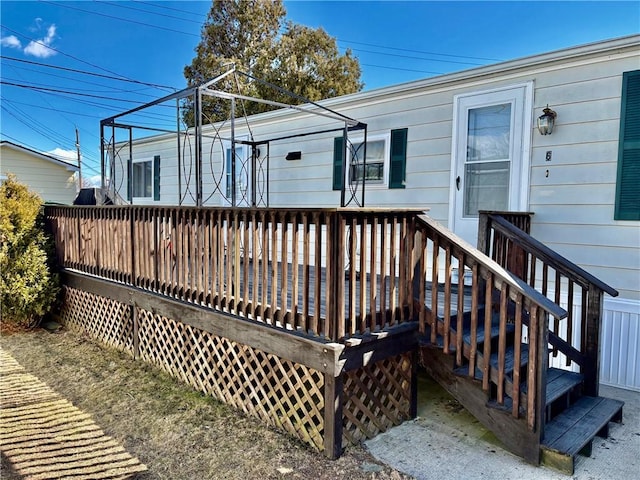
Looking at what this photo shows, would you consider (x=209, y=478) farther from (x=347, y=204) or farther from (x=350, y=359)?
(x=347, y=204)

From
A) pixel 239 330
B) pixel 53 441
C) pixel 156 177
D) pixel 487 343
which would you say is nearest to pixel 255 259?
pixel 239 330

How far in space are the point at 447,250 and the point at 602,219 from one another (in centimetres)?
209

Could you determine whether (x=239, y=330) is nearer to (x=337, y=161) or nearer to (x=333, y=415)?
(x=333, y=415)

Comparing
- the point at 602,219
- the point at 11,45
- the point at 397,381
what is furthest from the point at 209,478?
the point at 11,45

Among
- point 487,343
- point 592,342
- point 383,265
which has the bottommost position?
point 592,342

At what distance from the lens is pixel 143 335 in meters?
4.64

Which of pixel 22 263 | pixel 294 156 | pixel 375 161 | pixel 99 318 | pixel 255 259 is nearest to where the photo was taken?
pixel 255 259

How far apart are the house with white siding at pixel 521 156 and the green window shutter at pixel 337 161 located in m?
0.02

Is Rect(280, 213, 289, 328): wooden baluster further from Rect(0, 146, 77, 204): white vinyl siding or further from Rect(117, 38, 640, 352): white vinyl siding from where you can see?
Rect(0, 146, 77, 204): white vinyl siding

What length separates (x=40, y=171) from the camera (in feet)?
52.0

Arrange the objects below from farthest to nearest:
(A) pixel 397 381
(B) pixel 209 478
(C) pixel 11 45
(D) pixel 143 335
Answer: (C) pixel 11 45 < (D) pixel 143 335 < (A) pixel 397 381 < (B) pixel 209 478

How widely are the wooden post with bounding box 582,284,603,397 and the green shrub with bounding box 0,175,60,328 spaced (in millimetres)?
6067

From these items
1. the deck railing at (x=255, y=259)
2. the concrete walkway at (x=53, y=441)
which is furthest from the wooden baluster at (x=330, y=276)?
the concrete walkway at (x=53, y=441)

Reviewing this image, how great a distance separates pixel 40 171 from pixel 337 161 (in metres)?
14.2
